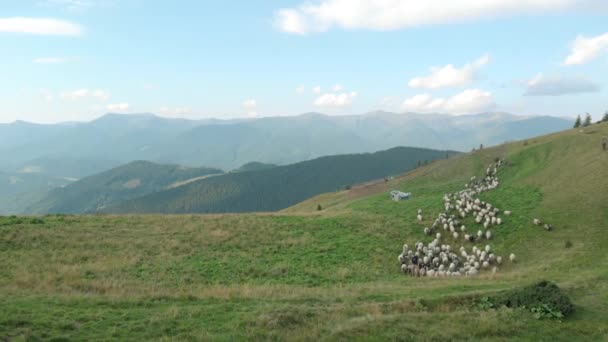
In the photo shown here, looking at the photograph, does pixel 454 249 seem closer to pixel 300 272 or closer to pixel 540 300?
pixel 300 272

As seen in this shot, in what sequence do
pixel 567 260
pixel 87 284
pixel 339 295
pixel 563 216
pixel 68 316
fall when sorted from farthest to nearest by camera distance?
pixel 563 216 < pixel 567 260 < pixel 87 284 < pixel 339 295 < pixel 68 316

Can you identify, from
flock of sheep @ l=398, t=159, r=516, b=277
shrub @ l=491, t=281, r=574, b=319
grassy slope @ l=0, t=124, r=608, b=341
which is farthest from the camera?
flock of sheep @ l=398, t=159, r=516, b=277

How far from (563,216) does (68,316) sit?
123 feet

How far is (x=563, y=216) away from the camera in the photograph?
3638cm

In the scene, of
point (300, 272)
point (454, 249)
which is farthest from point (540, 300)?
point (454, 249)

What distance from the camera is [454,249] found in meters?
35.1

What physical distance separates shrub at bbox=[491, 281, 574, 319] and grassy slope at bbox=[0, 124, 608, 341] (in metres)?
0.51

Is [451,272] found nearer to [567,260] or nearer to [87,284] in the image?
[567,260]

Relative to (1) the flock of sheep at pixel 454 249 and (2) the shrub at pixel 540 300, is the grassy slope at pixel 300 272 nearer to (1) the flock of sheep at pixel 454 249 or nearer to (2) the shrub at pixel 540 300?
(2) the shrub at pixel 540 300

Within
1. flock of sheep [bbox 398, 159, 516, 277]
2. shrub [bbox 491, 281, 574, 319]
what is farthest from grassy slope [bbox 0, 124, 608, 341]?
flock of sheep [bbox 398, 159, 516, 277]

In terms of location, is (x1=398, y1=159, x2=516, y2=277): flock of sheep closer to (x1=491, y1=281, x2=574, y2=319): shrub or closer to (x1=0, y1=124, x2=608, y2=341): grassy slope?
(x1=0, y1=124, x2=608, y2=341): grassy slope

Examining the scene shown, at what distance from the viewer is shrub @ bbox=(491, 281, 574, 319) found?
15.7 m

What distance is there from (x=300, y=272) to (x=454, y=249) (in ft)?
46.6

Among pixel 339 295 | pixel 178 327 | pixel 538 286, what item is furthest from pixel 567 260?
pixel 178 327
